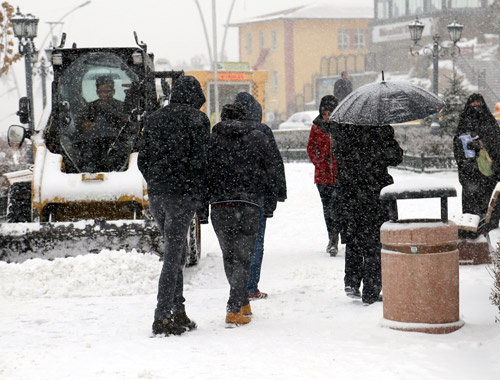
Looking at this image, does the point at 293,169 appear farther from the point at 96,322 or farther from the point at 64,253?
the point at 96,322

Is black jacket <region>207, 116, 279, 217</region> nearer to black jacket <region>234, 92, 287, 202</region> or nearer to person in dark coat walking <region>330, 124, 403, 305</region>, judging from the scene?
black jacket <region>234, 92, 287, 202</region>

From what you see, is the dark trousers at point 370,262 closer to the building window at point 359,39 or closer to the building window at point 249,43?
the building window at point 359,39

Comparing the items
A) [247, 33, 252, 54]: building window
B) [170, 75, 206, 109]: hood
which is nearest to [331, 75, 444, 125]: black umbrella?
[170, 75, 206, 109]: hood

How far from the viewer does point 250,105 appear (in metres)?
8.65

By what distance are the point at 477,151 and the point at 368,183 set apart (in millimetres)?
3549

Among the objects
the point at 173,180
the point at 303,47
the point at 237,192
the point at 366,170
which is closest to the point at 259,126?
the point at 366,170

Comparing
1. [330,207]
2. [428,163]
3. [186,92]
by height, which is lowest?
[428,163]

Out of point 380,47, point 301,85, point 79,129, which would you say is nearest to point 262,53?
point 301,85

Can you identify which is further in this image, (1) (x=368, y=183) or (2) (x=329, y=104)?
(2) (x=329, y=104)

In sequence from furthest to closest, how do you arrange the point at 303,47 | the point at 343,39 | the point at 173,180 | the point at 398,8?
1. the point at 343,39
2. the point at 303,47
3. the point at 398,8
4. the point at 173,180

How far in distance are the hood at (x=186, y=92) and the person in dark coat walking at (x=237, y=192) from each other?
0.37 meters

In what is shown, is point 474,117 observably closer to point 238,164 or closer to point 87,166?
point 238,164

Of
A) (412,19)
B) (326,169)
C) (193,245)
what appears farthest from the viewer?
(412,19)

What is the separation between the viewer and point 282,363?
616 centimetres
